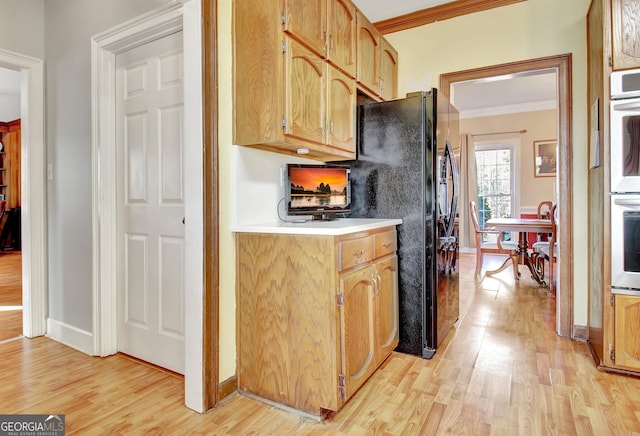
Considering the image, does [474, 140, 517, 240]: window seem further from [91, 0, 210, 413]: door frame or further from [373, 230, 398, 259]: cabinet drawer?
[91, 0, 210, 413]: door frame

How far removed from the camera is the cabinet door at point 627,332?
2.07 metres

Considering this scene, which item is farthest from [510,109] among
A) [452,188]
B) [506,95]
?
[452,188]

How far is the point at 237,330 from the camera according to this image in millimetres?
1949

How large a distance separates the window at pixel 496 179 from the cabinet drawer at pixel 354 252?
5.84 meters

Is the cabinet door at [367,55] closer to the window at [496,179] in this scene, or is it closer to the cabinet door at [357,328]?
the cabinet door at [357,328]

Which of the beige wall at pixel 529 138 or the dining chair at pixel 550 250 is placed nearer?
the dining chair at pixel 550 250

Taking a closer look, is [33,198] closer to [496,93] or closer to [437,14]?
[437,14]

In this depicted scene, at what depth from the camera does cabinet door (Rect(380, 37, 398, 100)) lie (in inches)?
119

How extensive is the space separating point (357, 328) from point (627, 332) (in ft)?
5.17

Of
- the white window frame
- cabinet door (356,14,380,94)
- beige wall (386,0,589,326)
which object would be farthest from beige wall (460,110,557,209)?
cabinet door (356,14,380,94)

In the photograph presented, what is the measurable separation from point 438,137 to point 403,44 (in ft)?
4.51

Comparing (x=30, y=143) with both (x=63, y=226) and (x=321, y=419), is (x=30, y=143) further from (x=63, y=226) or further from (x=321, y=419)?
(x=321, y=419)

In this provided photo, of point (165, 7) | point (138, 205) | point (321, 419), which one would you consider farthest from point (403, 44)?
point (321, 419)

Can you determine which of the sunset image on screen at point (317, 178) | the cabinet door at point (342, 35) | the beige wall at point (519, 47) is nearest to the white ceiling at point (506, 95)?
the beige wall at point (519, 47)
